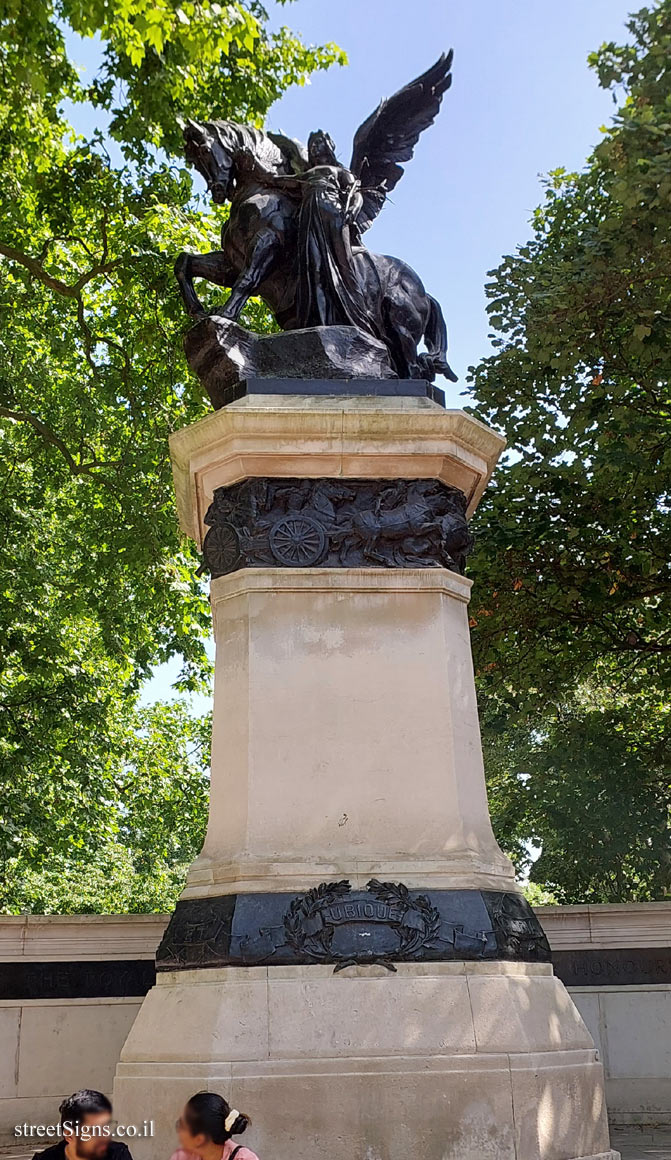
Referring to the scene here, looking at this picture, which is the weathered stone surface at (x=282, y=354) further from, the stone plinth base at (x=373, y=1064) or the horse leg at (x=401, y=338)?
the stone plinth base at (x=373, y=1064)

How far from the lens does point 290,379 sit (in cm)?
762

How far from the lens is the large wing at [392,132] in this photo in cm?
898

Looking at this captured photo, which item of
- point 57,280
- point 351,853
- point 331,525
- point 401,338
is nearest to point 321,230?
point 401,338

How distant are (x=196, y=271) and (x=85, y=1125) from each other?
6.58 m

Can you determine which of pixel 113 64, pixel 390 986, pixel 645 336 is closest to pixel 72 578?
pixel 113 64

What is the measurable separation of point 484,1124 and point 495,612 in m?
8.58

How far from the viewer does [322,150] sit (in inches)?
335

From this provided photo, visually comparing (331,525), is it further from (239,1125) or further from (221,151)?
(239,1125)

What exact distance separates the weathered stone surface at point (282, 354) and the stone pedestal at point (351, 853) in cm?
54

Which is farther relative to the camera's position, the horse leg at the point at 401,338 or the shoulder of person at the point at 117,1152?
the horse leg at the point at 401,338

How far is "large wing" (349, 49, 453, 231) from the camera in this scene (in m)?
8.98

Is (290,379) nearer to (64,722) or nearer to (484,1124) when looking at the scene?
(484,1124)

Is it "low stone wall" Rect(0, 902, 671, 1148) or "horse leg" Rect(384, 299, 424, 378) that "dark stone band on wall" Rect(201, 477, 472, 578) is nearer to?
"horse leg" Rect(384, 299, 424, 378)

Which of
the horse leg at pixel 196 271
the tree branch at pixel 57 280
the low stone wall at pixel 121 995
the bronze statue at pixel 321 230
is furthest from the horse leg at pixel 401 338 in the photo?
the tree branch at pixel 57 280
